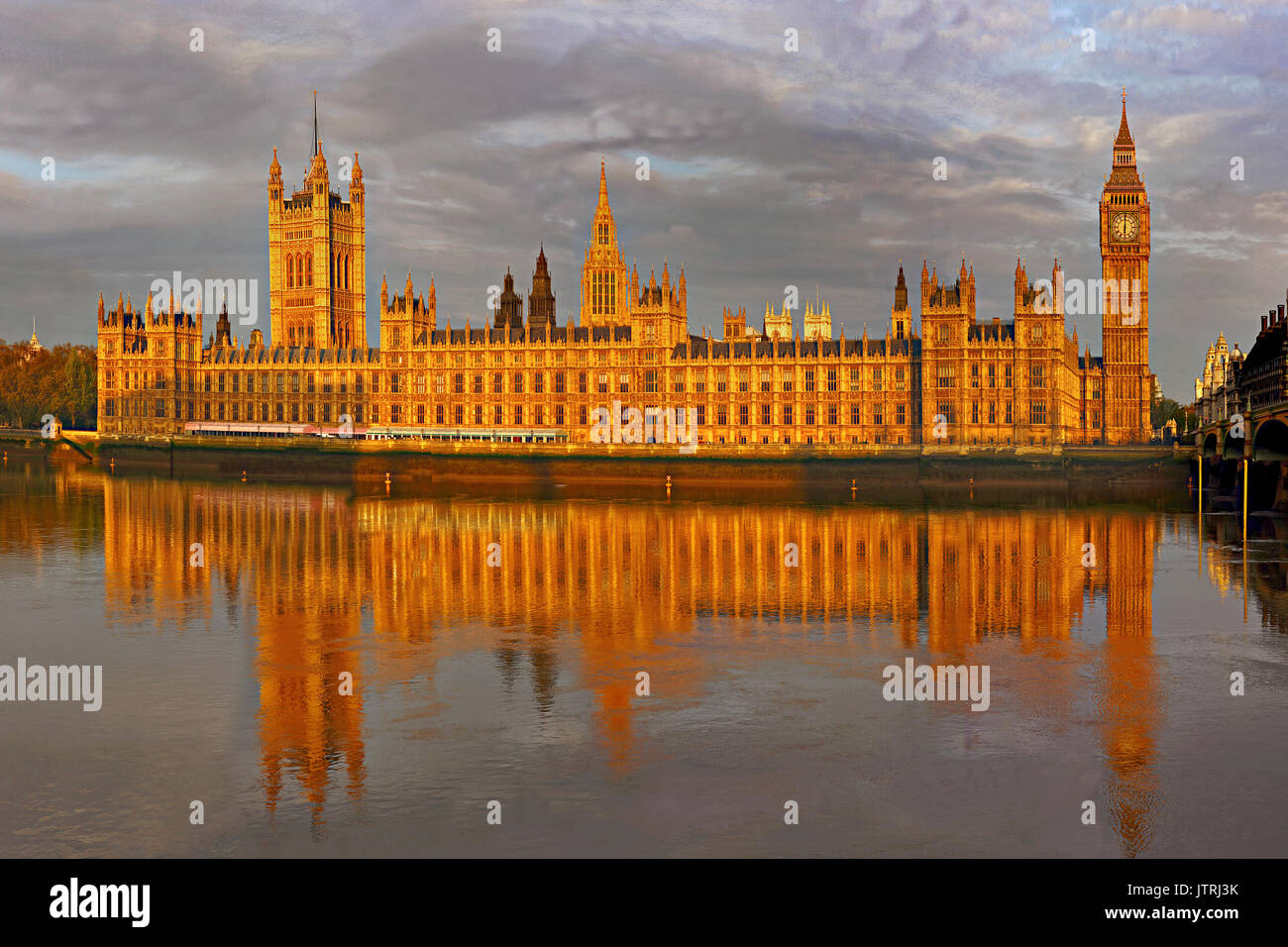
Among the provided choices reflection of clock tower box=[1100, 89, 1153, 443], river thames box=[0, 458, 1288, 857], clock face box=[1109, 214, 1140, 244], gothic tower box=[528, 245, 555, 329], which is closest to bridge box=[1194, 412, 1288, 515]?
river thames box=[0, 458, 1288, 857]

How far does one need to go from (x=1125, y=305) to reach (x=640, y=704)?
127213mm

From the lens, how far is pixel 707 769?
1958cm

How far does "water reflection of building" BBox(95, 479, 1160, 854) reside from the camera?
2308cm

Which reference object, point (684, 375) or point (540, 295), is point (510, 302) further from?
point (684, 375)

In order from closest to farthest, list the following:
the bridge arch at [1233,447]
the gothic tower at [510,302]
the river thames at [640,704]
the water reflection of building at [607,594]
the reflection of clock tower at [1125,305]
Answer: the river thames at [640,704]
the water reflection of building at [607,594]
the bridge arch at [1233,447]
the reflection of clock tower at [1125,305]
the gothic tower at [510,302]

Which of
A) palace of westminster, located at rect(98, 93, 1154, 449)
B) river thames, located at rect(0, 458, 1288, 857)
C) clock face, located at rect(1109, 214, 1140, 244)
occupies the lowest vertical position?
river thames, located at rect(0, 458, 1288, 857)

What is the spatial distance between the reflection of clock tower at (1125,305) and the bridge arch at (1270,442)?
163 ft

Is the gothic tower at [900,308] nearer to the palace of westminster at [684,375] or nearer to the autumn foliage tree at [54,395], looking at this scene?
the palace of westminster at [684,375]

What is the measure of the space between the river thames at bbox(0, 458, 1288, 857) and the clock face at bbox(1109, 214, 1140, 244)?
316 ft

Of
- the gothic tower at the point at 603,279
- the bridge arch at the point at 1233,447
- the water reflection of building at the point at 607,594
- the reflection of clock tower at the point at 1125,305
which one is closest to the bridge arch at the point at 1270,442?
the bridge arch at the point at 1233,447

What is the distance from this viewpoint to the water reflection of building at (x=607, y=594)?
23.1 meters

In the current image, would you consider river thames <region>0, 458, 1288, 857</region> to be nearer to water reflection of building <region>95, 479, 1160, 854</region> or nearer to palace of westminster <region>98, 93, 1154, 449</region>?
water reflection of building <region>95, 479, 1160, 854</region>

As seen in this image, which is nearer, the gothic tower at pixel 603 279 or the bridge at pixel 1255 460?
the bridge at pixel 1255 460
